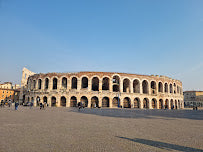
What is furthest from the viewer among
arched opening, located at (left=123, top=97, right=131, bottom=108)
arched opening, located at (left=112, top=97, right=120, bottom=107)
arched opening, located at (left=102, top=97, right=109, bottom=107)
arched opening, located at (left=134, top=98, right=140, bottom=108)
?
arched opening, located at (left=134, top=98, right=140, bottom=108)

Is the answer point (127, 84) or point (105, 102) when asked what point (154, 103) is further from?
point (105, 102)

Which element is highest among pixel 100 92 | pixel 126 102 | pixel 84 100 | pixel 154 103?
pixel 100 92

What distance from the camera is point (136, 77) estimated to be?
3359cm

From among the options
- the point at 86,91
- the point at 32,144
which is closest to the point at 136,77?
the point at 86,91

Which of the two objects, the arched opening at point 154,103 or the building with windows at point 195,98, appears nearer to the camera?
the arched opening at point 154,103

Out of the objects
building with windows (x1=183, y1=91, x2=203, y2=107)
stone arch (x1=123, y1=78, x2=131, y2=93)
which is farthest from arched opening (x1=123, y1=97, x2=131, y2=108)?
building with windows (x1=183, y1=91, x2=203, y2=107)

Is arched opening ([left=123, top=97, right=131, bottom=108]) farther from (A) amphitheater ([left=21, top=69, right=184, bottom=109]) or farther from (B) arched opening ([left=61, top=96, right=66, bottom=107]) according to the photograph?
(B) arched opening ([left=61, top=96, right=66, bottom=107])

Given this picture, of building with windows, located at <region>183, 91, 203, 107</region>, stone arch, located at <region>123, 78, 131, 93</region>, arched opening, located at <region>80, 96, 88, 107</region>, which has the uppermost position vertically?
stone arch, located at <region>123, 78, 131, 93</region>

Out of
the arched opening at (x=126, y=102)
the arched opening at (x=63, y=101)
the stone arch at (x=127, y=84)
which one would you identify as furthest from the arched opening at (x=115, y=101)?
the arched opening at (x=63, y=101)

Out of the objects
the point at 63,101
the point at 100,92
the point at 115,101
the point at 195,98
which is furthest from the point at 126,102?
the point at 195,98

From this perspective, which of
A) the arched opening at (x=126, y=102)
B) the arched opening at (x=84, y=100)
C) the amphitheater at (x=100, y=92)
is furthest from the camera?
the arched opening at (x=126, y=102)

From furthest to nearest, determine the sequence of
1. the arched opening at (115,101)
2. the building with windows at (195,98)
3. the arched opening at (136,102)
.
Result: the building with windows at (195,98) < the arched opening at (136,102) < the arched opening at (115,101)

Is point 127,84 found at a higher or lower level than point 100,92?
higher

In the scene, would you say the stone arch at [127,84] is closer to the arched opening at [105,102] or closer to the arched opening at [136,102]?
the arched opening at [136,102]
